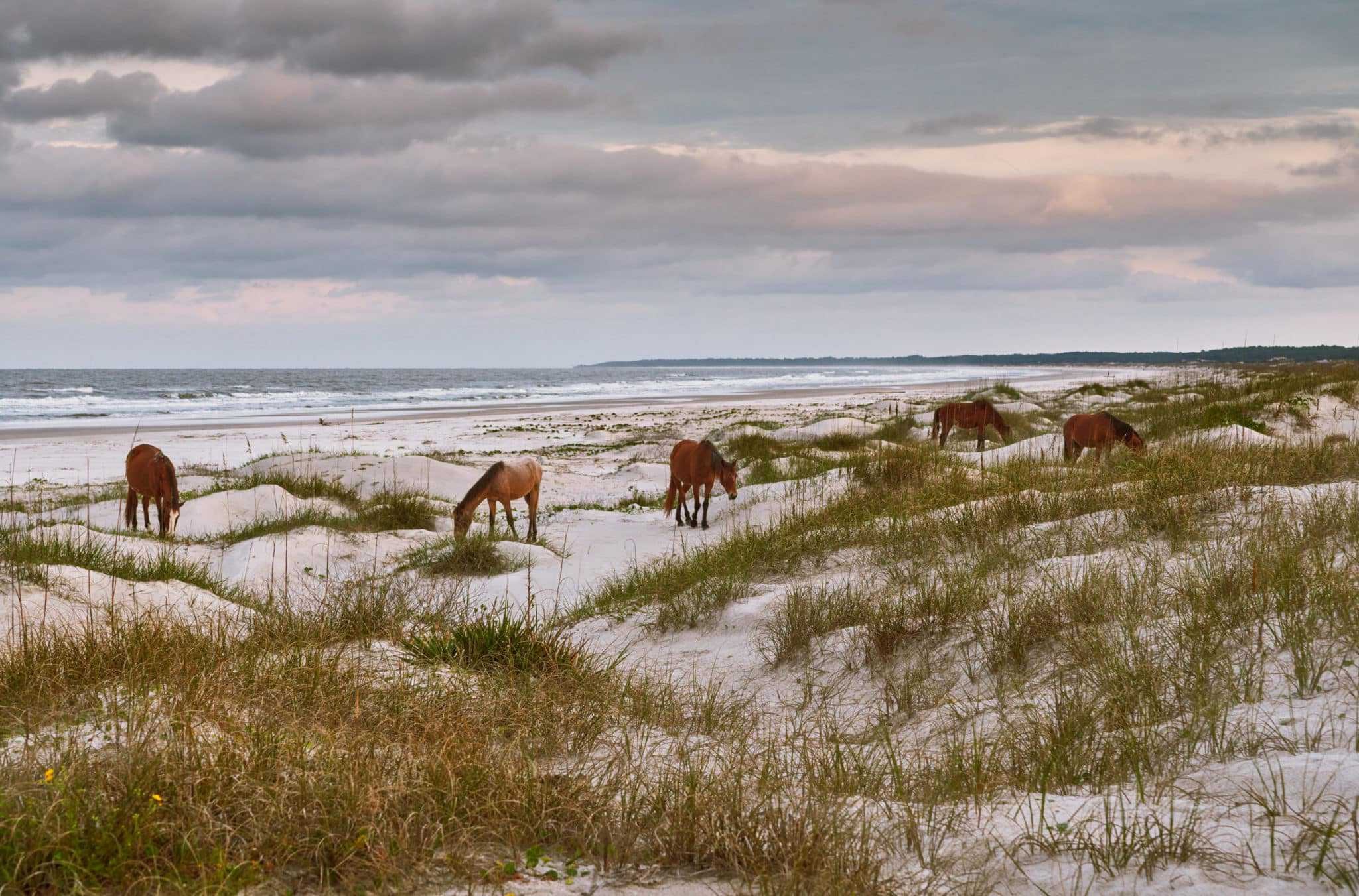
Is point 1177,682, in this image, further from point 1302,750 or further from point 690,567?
point 690,567

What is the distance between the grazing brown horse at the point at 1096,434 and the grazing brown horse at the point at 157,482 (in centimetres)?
1115

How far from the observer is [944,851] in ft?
9.97

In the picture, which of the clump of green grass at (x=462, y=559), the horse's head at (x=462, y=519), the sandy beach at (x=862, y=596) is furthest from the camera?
the horse's head at (x=462, y=519)

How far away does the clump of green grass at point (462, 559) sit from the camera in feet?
31.1

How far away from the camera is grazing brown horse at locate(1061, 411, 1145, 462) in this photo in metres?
12.7

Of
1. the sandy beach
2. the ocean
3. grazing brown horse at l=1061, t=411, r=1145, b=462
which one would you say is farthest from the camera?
the ocean

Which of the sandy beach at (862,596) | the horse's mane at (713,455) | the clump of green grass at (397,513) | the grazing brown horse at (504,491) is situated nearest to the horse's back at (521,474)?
the grazing brown horse at (504,491)

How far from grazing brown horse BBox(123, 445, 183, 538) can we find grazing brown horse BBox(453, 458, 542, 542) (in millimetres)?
3273

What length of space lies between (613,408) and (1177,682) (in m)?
41.4

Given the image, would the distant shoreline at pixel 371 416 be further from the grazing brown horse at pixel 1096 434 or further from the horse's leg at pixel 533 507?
the grazing brown horse at pixel 1096 434

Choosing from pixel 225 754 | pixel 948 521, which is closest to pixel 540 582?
pixel 948 521

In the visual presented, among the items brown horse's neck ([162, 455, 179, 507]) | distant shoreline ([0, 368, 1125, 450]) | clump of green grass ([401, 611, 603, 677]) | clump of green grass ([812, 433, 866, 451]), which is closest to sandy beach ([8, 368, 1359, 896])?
clump of green grass ([401, 611, 603, 677])

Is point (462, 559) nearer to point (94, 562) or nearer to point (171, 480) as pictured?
point (94, 562)

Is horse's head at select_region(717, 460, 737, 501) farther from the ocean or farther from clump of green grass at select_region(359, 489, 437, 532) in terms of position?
the ocean
